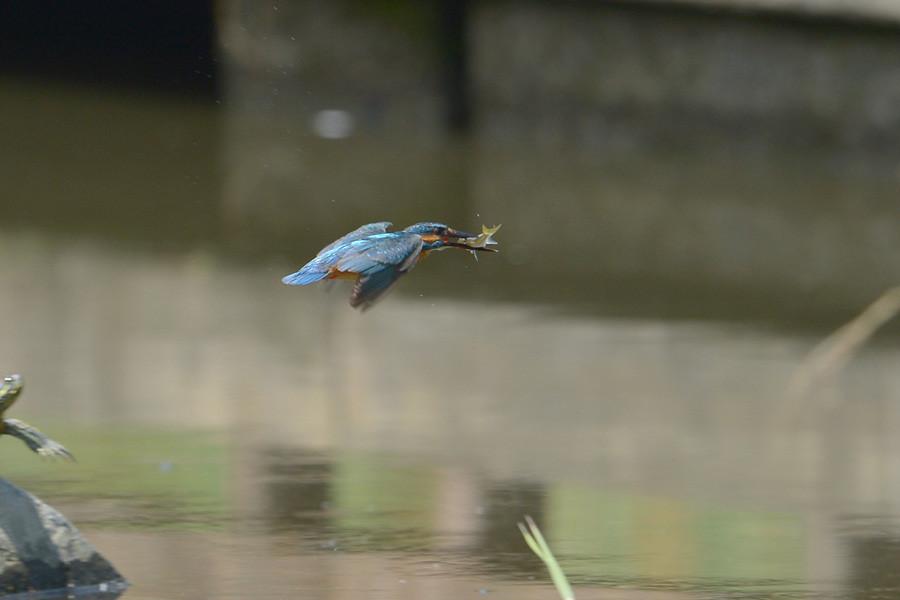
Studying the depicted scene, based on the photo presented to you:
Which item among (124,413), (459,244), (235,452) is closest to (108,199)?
(124,413)

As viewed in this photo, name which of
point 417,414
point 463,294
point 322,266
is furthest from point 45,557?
point 463,294

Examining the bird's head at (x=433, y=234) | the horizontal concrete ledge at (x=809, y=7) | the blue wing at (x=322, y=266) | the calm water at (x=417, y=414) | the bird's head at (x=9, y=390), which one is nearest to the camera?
the blue wing at (x=322, y=266)

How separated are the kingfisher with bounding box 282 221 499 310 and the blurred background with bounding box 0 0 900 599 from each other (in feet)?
2.95

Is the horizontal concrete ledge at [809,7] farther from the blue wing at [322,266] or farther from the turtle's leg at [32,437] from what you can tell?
the blue wing at [322,266]

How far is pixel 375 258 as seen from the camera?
8.29 ft

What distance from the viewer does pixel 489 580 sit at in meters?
3.32

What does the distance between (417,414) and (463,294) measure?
1269 mm

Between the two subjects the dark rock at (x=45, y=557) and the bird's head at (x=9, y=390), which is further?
the bird's head at (x=9, y=390)

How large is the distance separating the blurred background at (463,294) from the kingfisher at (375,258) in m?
0.90

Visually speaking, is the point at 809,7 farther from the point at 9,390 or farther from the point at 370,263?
the point at 370,263

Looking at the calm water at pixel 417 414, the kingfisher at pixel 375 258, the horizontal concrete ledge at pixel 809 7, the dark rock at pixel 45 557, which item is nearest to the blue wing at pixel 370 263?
the kingfisher at pixel 375 258

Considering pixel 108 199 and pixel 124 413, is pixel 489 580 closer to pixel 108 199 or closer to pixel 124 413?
pixel 124 413

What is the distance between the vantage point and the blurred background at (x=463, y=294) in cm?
367

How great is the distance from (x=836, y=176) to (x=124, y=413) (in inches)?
172
